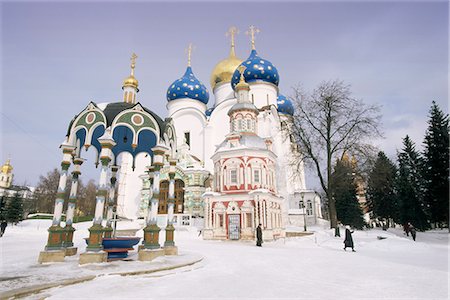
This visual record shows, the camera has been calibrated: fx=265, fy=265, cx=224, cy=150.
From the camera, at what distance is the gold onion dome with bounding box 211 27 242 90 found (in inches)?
1355

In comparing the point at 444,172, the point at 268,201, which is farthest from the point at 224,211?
the point at 444,172

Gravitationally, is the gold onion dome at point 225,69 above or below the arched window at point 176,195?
above

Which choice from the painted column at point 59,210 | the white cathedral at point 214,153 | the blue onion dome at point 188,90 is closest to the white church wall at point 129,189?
the white cathedral at point 214,153

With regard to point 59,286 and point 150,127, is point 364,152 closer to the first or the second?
point 150,127

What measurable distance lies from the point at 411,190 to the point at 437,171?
7714mm

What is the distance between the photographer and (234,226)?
1808 cm

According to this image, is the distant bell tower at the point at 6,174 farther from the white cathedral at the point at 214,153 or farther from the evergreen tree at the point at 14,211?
the white cathedral at the point at 214,153

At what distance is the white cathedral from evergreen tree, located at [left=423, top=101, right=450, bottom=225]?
9.99 m

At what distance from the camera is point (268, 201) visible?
58.1ft

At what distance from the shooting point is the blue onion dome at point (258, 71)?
1120 inches

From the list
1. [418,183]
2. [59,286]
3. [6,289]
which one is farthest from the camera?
[418,183]

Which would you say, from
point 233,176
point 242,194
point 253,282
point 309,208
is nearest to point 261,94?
point 233,176

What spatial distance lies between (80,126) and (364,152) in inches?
707

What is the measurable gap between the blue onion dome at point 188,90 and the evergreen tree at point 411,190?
24.2 metres
